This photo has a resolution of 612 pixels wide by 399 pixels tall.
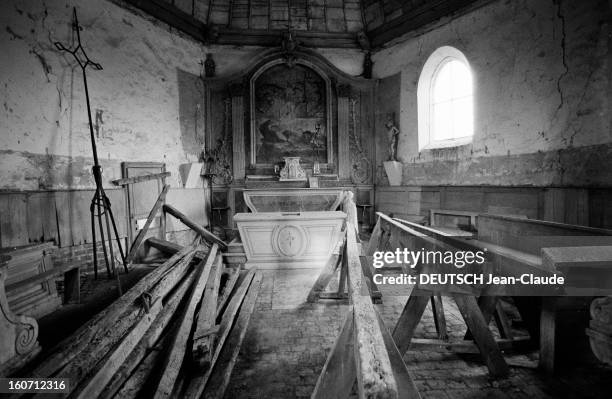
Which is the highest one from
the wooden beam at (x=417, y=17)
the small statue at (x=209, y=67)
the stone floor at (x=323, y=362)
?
the wooden beam at (x=417, y=17)

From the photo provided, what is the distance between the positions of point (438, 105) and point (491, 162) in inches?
80.9

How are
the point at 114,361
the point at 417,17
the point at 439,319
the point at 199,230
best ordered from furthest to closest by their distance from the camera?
the point at 417,17 → the point at 199,230 → the point at 439,319 → the point at 114,361

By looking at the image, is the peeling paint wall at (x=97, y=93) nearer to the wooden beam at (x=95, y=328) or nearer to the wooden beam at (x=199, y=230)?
the wooden beam at (x=199, y=230)

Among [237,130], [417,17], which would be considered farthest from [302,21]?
[237,130]

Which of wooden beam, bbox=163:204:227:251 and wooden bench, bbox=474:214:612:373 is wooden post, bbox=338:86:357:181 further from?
wooden bench, bbox=474:214:612:373

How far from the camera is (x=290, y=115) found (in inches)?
294

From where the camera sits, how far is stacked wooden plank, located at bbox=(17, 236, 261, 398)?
1658 millimetres

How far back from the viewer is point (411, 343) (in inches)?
94.3

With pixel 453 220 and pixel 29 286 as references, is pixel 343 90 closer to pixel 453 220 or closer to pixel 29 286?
pixel 453 220

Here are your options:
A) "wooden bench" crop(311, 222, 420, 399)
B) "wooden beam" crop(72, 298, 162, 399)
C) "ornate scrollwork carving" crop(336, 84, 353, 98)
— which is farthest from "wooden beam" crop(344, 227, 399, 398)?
"ornate scrollwork carving" crop(336, 84, 353, 98)

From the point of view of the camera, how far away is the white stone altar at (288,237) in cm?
472

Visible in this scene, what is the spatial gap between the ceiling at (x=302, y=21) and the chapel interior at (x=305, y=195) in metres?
0.05

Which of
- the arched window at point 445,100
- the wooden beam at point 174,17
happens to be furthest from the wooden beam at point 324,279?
the wooden beam at point 174,17

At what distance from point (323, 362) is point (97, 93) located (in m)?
5.75
